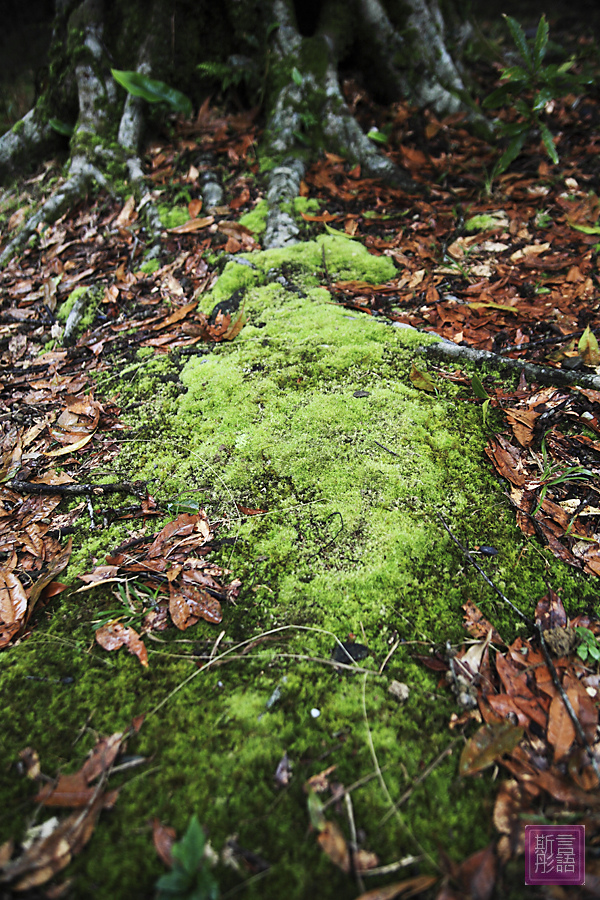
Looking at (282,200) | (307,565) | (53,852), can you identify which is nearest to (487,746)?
(307,565)

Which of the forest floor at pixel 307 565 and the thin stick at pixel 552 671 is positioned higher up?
the forest floor at pixel 307 565

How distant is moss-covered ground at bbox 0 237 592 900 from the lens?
50.3 inches

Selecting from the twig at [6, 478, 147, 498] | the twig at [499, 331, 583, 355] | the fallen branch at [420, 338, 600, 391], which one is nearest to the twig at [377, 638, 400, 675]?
the twig at [6, 478, 147, 498]

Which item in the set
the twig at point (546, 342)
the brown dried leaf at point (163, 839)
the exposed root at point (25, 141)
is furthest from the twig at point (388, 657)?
the exposed root at point (25, 141)

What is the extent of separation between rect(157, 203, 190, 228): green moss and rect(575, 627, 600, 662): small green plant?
4.47 metres

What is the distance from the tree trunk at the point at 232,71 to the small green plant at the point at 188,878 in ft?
16.8

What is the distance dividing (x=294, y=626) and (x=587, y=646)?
3.53ft

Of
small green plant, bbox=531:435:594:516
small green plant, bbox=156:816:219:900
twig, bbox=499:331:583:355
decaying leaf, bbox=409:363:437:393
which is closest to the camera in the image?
small green plant, bbox=156:816:219:900

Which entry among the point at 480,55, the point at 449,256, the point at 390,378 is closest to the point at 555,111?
the point at 480,55

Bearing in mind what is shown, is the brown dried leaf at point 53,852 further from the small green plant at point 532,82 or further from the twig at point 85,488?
the small green plant at point 532,82

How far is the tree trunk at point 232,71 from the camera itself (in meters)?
4.81

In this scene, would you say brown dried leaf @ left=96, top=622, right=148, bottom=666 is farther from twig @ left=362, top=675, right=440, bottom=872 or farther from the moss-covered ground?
twig @ left=362, top=675, right=440, bottom=872

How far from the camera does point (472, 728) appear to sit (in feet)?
4.79

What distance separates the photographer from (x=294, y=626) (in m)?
1.73
